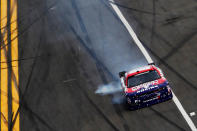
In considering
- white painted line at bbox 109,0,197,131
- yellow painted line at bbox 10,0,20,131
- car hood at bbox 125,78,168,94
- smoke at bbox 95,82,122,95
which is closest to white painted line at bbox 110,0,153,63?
white painted line at bbox 109,0,197,131

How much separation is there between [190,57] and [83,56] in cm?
627

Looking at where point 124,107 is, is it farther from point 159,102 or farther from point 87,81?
point 87,81

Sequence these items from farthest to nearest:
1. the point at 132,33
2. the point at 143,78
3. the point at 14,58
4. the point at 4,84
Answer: the point at 14,58
the point at 132,33
the point at 4,84
the point at 143,78

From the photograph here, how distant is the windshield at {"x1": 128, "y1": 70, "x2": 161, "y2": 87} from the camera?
1780 centimetres

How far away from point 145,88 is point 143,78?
0.75 metres

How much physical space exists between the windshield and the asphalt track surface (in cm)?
140

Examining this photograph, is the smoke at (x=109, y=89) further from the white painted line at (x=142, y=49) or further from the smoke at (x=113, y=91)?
the white painted line at (x=142, y=49)

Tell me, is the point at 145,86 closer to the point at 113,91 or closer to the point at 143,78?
the point at 143,78

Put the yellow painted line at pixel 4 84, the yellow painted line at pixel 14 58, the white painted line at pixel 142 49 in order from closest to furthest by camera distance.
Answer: the white painted line at pixel 142 49
the yellow painted line at pixel 4 84
the yellow painted line at pixel 14 58

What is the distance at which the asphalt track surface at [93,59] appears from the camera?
59.9ft

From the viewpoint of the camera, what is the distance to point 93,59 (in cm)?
2256

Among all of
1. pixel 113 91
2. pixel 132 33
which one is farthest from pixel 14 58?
pixel 113 91

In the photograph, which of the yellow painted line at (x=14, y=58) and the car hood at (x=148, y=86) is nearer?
the car hood at (x=148, y=86)

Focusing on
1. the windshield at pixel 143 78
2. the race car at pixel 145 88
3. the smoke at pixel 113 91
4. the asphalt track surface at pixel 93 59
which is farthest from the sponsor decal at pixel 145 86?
the smoke at pixel 113 91
